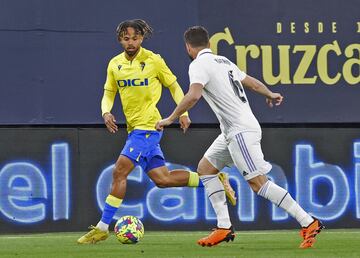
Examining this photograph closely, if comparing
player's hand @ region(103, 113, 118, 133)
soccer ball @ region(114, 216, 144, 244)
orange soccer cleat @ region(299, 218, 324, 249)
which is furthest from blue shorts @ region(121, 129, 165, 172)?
orange soccer cleat @ region(299, 218, 324, 249)

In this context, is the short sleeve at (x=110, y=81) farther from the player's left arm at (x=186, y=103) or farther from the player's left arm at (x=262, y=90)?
the player's left arm at (x=186, y=103)

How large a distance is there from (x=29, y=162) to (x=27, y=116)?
0.59m

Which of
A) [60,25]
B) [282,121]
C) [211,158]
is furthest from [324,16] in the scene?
[211,158]

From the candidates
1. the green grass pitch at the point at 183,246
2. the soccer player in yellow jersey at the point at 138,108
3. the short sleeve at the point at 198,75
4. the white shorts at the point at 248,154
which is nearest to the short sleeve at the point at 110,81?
the soccer player in yellow jersey at the point at 138,108

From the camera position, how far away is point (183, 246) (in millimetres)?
11430

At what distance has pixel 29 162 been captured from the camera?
14875 millimetres

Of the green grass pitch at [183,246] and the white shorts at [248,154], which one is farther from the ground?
the white shorts at [248,154]

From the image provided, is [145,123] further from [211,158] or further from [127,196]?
[127,196]

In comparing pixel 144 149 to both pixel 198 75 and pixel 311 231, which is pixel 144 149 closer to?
pixel 198 75

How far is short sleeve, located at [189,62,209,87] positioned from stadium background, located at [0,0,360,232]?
4376mm

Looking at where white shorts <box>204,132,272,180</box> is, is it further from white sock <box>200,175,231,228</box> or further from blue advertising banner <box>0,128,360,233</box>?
blue advertising banner <box>0,128,360,233</box>

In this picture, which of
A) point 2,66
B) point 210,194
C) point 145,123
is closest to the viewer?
point 210,194

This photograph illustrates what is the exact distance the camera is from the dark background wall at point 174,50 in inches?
586

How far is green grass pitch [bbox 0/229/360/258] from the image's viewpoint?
33.6 feet
